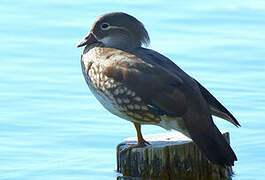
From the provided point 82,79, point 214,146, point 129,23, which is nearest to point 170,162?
point 214,146

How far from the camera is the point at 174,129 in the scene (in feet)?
27.0

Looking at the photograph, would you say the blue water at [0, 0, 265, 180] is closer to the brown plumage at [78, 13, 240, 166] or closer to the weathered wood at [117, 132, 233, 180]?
the weathered wood at [117, 132, 233, 180]

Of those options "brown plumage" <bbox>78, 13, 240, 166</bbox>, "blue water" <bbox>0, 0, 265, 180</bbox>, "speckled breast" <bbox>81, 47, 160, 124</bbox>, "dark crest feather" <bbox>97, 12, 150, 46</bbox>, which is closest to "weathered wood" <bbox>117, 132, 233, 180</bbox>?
"brown plumage" <bbox>78, 13, 240, 166</bbox>

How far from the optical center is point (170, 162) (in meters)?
8.14

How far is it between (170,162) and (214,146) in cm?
45

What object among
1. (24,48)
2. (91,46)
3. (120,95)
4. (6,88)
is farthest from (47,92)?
(120,95)

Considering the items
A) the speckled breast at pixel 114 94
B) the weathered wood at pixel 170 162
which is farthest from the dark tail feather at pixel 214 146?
the speckled breast at pixel 114 94

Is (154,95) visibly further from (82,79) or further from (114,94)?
(82,79)

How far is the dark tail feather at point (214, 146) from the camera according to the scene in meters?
7.89

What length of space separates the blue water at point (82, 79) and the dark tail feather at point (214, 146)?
1.00 m

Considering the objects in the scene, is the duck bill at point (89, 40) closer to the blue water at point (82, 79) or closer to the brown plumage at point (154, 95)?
the brown plumage at point (154, 95)

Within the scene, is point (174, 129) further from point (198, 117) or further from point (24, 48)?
point (24, 48)

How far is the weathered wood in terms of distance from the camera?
8.14 metres

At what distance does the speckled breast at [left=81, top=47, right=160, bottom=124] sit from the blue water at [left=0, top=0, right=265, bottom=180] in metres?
0.92
